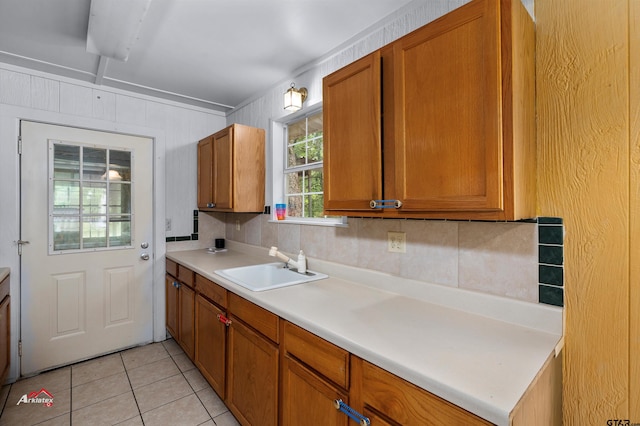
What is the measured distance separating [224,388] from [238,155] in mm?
1704

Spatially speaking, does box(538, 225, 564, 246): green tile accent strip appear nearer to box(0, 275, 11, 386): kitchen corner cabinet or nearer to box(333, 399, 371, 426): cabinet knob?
box(333, 399, 371, 426): cabinet knob

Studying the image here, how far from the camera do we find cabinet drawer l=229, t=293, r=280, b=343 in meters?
1.44

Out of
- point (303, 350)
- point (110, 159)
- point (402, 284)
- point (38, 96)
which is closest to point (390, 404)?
point (303, 350)

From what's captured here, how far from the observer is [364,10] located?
1.67 metres

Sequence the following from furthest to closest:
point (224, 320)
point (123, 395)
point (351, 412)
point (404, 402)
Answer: point (123, 395) → point (224, 320) → point (351, 412) → point (404, 402)

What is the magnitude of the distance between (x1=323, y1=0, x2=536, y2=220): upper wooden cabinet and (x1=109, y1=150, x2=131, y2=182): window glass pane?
234 cm

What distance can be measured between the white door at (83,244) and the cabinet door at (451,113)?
8.51 feet

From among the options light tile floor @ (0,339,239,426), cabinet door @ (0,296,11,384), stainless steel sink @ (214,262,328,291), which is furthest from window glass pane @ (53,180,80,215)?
stainless steel sink @ (214,262,328,291)

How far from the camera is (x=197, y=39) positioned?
1.95m

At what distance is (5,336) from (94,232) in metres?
0.90

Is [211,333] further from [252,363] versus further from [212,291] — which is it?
[252,363]

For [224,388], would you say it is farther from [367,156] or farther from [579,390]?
[579,390]

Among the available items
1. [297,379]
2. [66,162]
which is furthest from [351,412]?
[66,162]

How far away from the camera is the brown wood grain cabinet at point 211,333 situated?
1.90 meters
